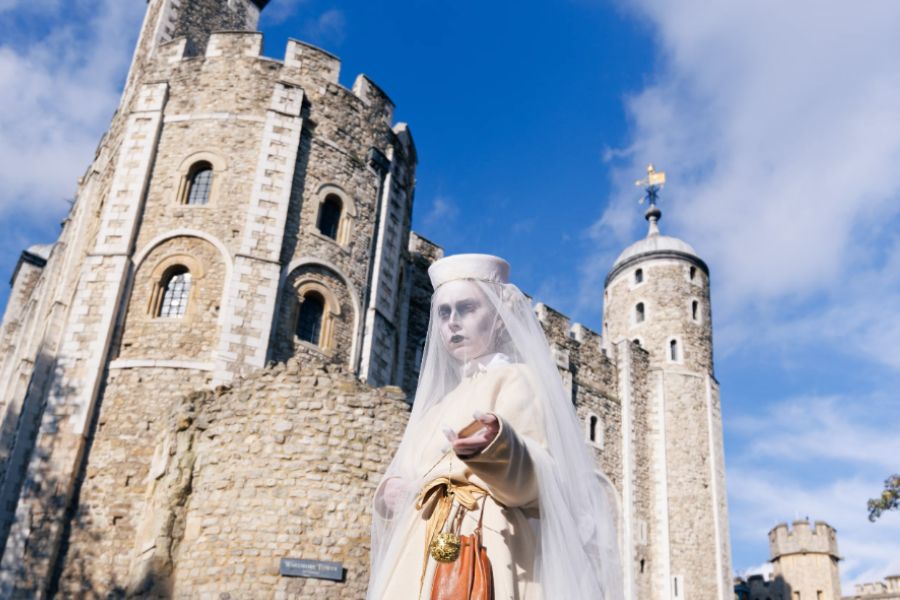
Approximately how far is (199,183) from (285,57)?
2989 millimetres

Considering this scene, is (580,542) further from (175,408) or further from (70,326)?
(70,326)

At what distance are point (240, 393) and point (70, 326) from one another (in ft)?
14.7

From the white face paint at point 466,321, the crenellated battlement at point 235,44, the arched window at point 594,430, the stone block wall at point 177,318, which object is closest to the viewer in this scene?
the white face paint at point 466,321

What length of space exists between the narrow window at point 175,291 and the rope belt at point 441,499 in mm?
10813

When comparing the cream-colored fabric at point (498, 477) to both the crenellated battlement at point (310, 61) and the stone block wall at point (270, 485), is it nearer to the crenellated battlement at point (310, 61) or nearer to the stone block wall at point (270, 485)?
the stone block wall at point (270, 485)

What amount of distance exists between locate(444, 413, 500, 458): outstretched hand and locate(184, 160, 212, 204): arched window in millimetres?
12359

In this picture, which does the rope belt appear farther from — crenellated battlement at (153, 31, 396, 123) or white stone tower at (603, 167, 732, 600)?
white stone tower at (603, 167, 732, 600)

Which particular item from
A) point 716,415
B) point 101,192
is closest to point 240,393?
point 101,192

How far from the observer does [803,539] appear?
30547 millimetres

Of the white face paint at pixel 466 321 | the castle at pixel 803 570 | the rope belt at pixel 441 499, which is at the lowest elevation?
the rope belt at pixel 441 499

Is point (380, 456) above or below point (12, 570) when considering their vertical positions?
above

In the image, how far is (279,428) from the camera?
9727 mm

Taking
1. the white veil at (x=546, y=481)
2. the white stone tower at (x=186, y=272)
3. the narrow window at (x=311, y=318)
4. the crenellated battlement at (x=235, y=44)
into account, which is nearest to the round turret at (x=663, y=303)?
the white stone tower at (x=186, y=272)

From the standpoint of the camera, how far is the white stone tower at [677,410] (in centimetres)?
2327
